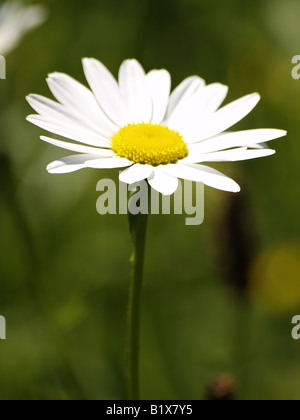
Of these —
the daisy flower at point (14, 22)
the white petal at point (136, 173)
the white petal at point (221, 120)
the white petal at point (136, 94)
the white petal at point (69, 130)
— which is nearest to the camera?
the white petal at point (136, 173)

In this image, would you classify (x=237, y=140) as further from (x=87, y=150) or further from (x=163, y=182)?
(x=87, y=150)

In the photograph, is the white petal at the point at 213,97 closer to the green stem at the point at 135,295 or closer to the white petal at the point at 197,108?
the white petal at the point at 197,108

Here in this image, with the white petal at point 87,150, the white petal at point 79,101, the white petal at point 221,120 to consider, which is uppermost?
the white petal at point 79,101

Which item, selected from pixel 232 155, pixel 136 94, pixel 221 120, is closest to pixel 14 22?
pixel 136 94

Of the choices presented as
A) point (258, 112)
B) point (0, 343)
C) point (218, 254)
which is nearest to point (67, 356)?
point (0, 343)

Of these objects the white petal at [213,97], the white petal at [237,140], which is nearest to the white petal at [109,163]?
the white petal at [237,140]
